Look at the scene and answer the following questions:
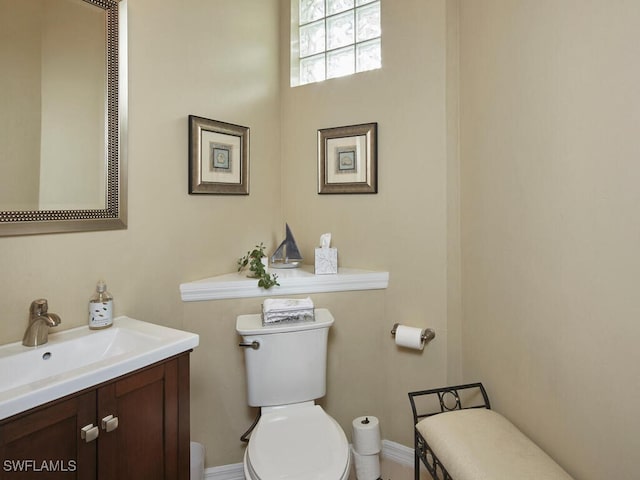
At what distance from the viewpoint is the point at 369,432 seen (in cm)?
191

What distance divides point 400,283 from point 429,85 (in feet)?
3.41

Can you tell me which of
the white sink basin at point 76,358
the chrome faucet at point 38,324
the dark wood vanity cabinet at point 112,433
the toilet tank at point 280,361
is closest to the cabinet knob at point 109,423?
the dark wood vanity cabinet at point 112,433

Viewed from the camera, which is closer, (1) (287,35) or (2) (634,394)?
(2) (634,394)

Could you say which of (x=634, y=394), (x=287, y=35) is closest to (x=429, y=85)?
(x=287, y=35)

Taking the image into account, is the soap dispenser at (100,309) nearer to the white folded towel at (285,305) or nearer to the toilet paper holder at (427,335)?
the white folded towel at (285,305)

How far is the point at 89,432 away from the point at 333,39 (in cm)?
228

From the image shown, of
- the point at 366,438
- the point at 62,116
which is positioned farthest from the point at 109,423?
the point at 366,438

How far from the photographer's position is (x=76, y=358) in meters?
1.37

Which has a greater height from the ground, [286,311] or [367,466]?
[286,311]

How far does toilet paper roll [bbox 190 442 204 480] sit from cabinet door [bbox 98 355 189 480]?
375mm

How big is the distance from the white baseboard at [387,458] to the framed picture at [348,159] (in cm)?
141

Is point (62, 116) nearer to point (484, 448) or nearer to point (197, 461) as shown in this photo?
point (197, 461)

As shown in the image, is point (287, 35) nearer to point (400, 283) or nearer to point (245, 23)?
point (245, 23)

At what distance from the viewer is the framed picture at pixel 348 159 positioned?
2146 mm
